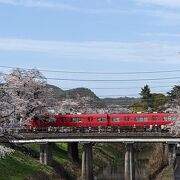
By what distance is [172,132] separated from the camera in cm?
5844

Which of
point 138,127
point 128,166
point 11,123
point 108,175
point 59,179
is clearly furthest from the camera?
point 138,127

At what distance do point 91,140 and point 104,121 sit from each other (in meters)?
12.3

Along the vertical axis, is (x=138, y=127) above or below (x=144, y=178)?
above

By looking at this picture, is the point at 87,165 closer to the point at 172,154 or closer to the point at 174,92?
the point at 172,154

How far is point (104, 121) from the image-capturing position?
232 ft

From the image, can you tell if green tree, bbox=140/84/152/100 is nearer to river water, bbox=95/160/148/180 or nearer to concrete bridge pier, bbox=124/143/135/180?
river water, bbox=95/160/148/180

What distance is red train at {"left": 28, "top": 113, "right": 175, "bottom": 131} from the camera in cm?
6914

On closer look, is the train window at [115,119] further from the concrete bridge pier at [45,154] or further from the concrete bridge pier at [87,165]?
the concrete bridge pier at [45,154]

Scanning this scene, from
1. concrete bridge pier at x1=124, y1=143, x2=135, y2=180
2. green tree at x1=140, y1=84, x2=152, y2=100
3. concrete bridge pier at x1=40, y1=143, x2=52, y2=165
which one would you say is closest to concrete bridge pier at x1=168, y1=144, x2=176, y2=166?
concrete bridge pier at x1=124, y1=143, x2=135, y2=180

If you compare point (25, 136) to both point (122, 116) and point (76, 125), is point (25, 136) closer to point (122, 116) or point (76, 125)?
point (76, 125)

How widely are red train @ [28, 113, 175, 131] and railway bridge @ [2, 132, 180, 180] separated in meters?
9.71

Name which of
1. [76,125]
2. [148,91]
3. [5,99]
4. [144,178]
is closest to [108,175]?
[144,178]

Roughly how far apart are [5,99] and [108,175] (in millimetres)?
31137

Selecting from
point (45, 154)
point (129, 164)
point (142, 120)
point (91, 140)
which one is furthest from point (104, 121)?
point (45, 154)
